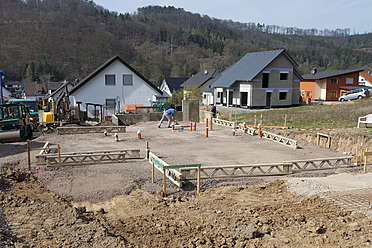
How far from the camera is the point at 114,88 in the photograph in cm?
3531

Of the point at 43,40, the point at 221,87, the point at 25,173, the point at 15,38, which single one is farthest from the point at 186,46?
the point at 25,173

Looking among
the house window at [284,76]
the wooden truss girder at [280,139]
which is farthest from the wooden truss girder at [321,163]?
the house window at [284,76]

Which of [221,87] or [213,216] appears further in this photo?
[221,87]

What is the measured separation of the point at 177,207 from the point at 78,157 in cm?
638

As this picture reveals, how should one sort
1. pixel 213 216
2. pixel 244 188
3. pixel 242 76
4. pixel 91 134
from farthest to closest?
pixel 242 76, pixel 91 134, pixel 244 188, pixel 213 216

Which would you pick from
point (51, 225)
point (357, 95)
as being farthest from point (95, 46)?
point (51, 225)

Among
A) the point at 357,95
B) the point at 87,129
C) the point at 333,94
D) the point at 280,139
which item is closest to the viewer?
the point at 280,139

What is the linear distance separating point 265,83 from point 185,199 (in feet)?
105

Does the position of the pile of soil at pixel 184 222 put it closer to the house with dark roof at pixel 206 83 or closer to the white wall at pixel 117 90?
the white wall at pixel 117 90

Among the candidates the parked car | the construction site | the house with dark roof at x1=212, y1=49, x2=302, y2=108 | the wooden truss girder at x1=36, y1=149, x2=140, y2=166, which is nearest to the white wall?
the house with dark roof at x1=212, y1=49, x2=302, y2=108

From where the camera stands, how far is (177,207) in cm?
973

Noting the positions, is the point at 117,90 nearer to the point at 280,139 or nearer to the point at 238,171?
the point at 280,139

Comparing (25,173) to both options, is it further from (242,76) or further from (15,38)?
(15,38)

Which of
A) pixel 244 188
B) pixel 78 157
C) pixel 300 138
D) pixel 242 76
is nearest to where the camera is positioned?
pixel 244 188
